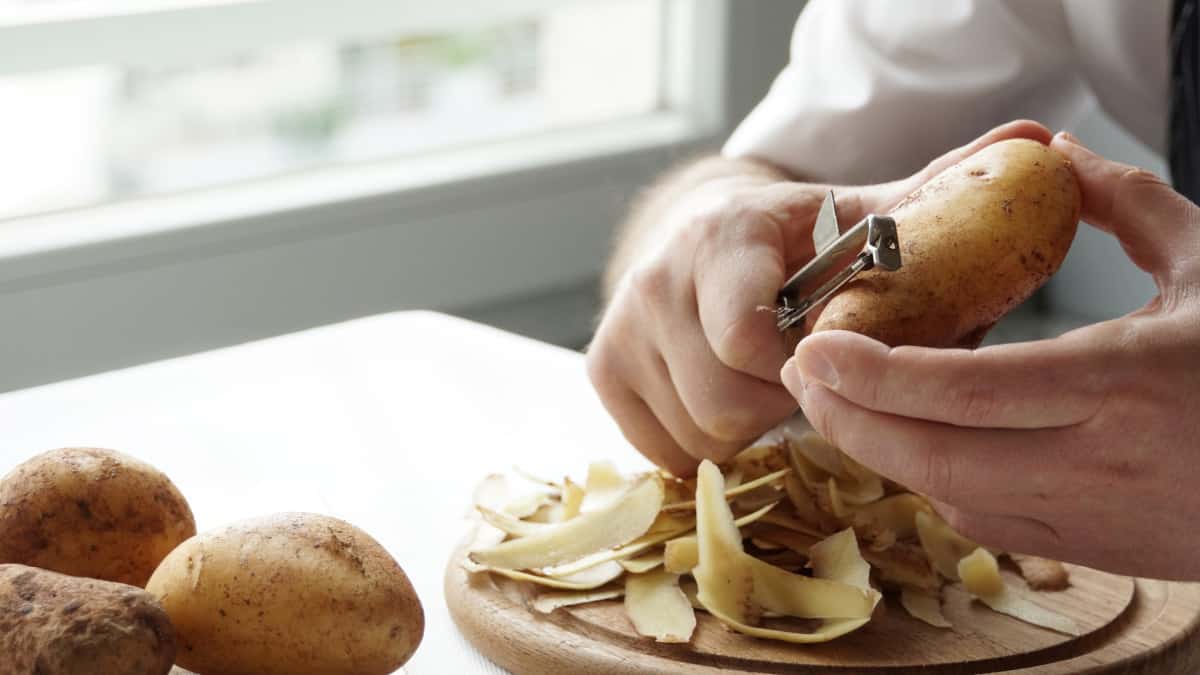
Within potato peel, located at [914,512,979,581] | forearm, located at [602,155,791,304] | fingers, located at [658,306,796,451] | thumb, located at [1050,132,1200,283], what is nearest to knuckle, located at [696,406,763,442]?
fingers, located at [658,306,796,451]

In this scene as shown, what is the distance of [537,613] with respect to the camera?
0.76 metres

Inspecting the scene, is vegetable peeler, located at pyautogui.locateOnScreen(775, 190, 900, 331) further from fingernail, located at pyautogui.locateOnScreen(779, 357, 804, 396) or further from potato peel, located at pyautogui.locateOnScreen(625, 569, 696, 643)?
potato peel, located at pyautogui.locateOnScreen(625, 569, 696, 643)

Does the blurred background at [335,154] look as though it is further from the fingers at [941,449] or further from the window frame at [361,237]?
the fingers at [941,449]

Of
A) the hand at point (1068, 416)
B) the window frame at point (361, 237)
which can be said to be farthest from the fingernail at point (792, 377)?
the window frame at point (361, 237)

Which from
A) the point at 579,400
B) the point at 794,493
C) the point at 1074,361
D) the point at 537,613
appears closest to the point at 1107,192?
the point at 1074,361

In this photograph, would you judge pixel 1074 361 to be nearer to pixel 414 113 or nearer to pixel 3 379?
pixel 3 379

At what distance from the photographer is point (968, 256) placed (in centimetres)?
68

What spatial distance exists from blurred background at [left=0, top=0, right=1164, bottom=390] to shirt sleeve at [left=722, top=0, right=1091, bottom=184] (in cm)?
75

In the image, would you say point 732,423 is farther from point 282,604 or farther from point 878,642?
point 282,604

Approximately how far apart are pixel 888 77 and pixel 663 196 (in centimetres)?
24

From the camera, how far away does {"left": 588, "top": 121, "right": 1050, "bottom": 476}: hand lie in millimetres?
783

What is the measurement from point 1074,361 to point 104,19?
1360mm

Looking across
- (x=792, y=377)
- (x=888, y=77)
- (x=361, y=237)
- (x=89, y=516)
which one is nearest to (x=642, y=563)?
(x=792, y=377)

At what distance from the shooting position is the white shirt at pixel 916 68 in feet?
4.24
